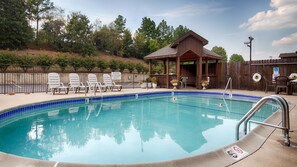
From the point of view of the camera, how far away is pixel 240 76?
47.0ft

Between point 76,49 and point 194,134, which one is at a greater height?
point 76,49

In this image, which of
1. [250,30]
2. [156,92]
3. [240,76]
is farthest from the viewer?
[250,30]

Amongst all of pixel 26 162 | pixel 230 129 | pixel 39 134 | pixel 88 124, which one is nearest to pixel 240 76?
pixel 230 129

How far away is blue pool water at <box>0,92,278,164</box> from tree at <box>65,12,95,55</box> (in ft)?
95.3

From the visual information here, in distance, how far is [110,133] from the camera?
16.2ft

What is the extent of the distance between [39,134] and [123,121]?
2330 mm

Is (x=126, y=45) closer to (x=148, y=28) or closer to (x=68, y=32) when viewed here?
(x=148, y=28)

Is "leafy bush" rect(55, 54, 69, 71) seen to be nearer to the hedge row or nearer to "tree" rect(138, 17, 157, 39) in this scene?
the hedge row

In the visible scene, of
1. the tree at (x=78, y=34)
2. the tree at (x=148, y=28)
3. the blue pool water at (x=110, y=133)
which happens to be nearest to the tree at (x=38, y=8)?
the tree at (x=78, y=34)

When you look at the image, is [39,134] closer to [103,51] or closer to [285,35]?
[285,35]

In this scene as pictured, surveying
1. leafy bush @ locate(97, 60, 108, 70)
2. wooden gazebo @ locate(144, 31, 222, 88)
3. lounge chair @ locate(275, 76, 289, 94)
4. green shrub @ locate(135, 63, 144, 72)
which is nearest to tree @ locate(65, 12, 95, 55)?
leafy bush @ locate(97, 60, 108, 70)

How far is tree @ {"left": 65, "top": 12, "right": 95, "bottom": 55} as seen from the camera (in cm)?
3375

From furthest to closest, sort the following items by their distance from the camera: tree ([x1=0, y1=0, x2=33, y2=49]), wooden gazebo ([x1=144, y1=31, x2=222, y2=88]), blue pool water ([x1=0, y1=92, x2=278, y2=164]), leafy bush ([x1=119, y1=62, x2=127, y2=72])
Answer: tree ([x1=0, y1=0, x2=33, y2=49]), leafy bush ([x1=119, y1=62, x2=127, y2=72]), wooden gazebo ([x1=144, y1=31, x2=222, y2=88]), blue pool water ([x1=0, y1=92, x2=278, y2=164])

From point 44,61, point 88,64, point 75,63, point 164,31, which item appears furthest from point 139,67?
point 164,31
